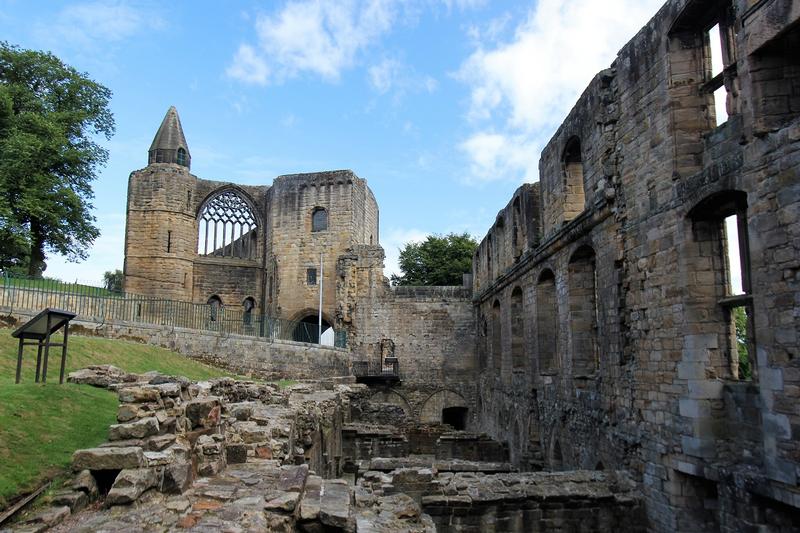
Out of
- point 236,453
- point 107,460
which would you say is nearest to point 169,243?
point 236,453

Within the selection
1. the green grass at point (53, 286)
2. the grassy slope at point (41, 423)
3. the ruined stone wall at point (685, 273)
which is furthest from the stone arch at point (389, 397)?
the grassy slope at point (41, 423)

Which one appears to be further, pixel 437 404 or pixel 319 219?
pixel 319 219

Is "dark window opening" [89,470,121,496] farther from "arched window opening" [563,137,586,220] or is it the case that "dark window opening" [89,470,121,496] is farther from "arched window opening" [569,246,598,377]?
"arched window opening" [563,137,586,220]

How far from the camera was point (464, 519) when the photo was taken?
27.2 ft

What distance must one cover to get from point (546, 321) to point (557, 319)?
0.70 metres

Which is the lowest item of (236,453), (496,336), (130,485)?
(236,453)

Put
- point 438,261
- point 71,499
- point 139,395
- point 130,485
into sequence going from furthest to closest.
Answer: point 438,261, point 139,395, point 130,485, point 71,499

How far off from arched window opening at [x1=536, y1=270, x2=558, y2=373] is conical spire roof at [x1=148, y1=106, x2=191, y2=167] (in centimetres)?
2655

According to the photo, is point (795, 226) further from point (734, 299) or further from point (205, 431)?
point (205, 431)

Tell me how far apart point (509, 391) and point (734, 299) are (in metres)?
11.4

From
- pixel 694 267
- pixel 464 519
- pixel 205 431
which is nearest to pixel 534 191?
pixel 694 267

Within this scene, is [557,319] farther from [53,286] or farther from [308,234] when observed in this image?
[308,234]

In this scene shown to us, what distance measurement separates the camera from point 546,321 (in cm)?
1504

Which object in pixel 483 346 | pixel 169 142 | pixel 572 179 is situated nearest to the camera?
pixel 572 179
